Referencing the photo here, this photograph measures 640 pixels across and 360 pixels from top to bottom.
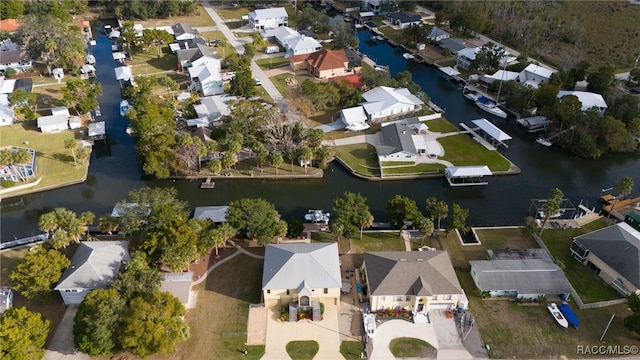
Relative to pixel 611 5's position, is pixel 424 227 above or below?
below

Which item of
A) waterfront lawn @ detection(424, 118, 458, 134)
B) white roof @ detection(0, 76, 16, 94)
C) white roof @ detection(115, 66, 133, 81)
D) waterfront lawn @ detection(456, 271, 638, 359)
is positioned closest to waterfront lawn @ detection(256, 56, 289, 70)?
white roof @ detection(115, 66, 133, 81)

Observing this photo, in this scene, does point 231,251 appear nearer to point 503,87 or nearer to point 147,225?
point 147,225

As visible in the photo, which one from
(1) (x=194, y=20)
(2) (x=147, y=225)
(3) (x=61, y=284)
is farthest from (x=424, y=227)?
(1) (x=194, y=20)

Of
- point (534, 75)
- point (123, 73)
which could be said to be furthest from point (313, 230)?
point (534, 75)

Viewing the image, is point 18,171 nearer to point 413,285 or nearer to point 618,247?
point 413,285

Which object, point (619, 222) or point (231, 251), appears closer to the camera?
point (231, 251)

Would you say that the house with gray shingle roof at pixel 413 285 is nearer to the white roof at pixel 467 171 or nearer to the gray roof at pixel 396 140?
the white roof at pixel 467 171
